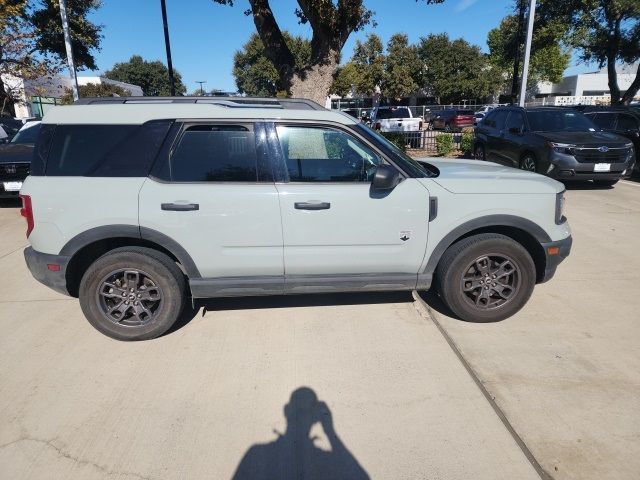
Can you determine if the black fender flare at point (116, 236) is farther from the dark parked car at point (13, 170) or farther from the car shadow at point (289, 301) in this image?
the dark parked car at point (13, 170)

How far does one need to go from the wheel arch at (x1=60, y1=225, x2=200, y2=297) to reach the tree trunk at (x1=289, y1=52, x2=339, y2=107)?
7657mm

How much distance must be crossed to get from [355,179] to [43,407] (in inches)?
107

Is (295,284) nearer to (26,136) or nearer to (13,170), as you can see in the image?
(13,170)

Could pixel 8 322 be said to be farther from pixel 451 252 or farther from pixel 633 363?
pixel 633 363

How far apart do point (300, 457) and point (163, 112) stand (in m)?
2.68

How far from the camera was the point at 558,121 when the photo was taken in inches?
378

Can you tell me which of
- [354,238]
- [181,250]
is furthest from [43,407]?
[354,238]

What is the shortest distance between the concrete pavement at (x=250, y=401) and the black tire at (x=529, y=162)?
6537 millimetres

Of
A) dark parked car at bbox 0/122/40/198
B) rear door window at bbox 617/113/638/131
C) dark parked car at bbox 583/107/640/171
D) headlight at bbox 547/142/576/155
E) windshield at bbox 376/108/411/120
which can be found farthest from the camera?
windshield at bbox 376/108/411/120

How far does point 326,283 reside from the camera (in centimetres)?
365

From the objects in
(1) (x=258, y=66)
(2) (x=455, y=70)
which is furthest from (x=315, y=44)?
(1) (x=258, y=66)

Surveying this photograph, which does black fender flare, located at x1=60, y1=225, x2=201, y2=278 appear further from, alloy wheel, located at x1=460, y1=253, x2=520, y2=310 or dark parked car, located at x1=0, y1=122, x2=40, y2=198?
dark parked car, located at x1=0, y1=122, x2=40, y2=198

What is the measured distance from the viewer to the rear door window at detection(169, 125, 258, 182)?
11.4 ft

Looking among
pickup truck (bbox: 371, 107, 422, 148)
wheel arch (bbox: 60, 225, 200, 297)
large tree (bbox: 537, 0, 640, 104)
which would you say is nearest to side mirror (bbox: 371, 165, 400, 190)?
wheel arch (bbox: 60, 225, 200, 297)
